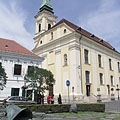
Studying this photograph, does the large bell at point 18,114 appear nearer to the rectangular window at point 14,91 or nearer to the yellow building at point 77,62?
the rectangular window at point 14,91

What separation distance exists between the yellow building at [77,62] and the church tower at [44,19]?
288 millimetres

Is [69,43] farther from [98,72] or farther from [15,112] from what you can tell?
[15,112]

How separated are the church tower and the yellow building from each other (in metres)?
0.29

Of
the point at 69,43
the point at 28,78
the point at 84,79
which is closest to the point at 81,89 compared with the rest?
the point at 84,79

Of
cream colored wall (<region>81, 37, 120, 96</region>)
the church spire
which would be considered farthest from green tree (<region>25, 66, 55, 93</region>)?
the church spire

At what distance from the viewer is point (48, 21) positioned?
40.6 meters

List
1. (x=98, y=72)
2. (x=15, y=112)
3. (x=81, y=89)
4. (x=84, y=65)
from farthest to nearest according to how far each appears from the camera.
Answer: (x=98, y=72) < (x=84, y=65) < (x=81, y=89) < (x=15, y=112)

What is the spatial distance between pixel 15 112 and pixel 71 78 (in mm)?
21948

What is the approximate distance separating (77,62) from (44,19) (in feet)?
59.8

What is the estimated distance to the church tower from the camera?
39438mm

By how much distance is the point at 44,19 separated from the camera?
39719mm

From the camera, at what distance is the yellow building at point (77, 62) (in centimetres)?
2733

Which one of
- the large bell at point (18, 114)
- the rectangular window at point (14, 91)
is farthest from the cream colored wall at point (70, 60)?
the large bell at point (18, 114)

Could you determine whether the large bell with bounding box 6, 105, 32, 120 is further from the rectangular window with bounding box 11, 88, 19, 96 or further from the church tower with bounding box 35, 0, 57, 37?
the church tower with bounding box 35, 0, 57, 37
